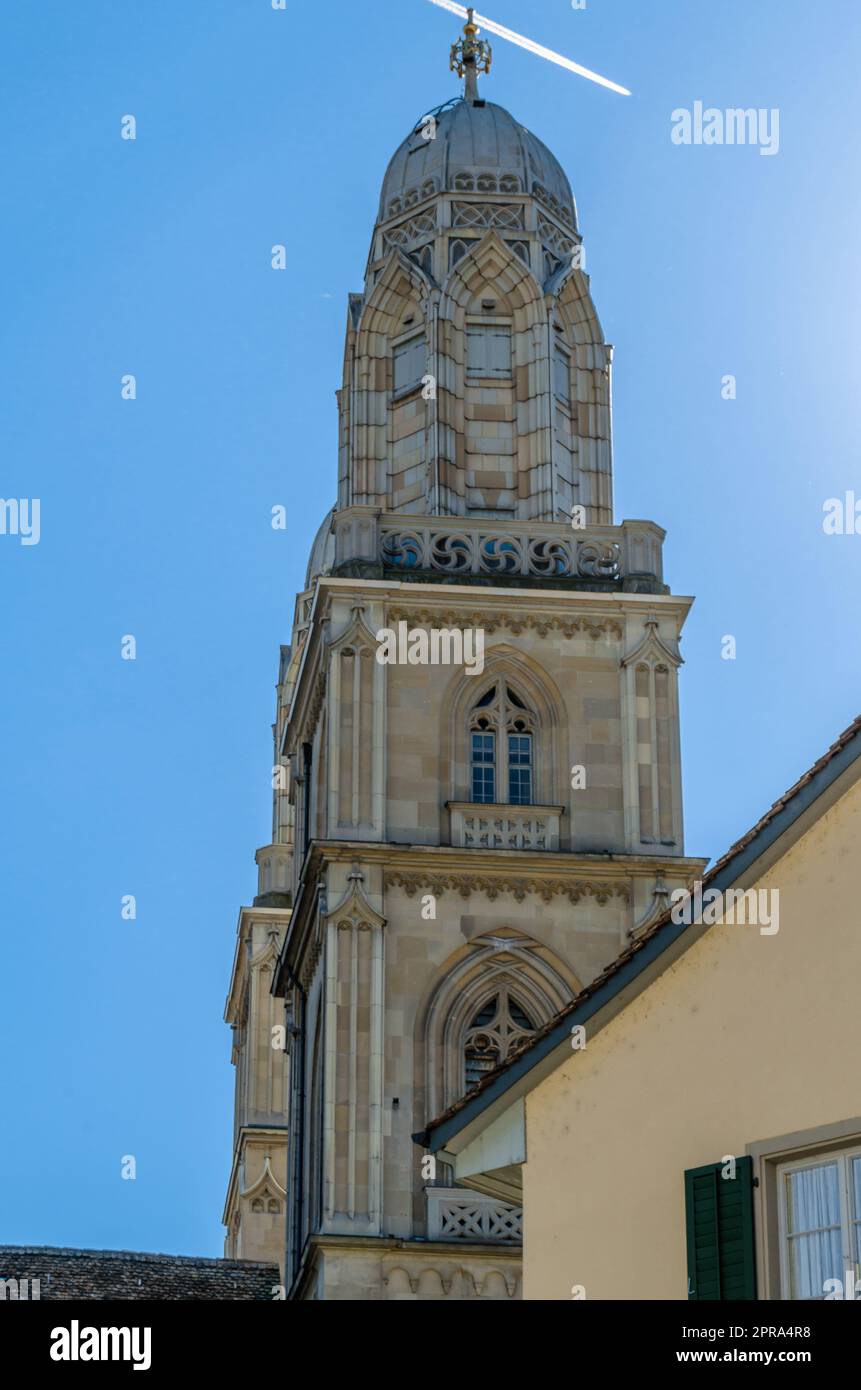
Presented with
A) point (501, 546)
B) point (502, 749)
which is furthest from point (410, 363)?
point (502, 749)

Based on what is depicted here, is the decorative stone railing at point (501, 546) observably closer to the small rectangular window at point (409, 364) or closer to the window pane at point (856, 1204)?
the small rectangular window at point (409, 364)

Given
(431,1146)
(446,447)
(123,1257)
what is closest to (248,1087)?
(123,1257)

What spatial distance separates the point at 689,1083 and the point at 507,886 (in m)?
21.2

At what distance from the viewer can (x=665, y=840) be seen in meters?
40.8

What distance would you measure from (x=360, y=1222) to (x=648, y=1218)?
63.0 feet

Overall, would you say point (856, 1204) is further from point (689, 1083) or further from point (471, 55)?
point (471, 55)

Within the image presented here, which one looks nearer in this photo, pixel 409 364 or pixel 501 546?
pixel 501 546

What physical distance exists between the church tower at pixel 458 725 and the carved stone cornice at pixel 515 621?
0.04m

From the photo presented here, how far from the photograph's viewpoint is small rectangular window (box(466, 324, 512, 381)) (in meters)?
45.8

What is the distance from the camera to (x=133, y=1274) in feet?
153

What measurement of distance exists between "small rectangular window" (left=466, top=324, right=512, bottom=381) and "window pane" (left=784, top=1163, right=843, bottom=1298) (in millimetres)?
29164

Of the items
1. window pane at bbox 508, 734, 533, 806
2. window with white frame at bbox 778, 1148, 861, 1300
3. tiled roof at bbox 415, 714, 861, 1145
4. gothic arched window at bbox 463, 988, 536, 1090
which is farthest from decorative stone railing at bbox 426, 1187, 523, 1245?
window with white frame at bbox 778, 1148, 861, 1300

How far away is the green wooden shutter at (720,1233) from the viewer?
58.1 ft
